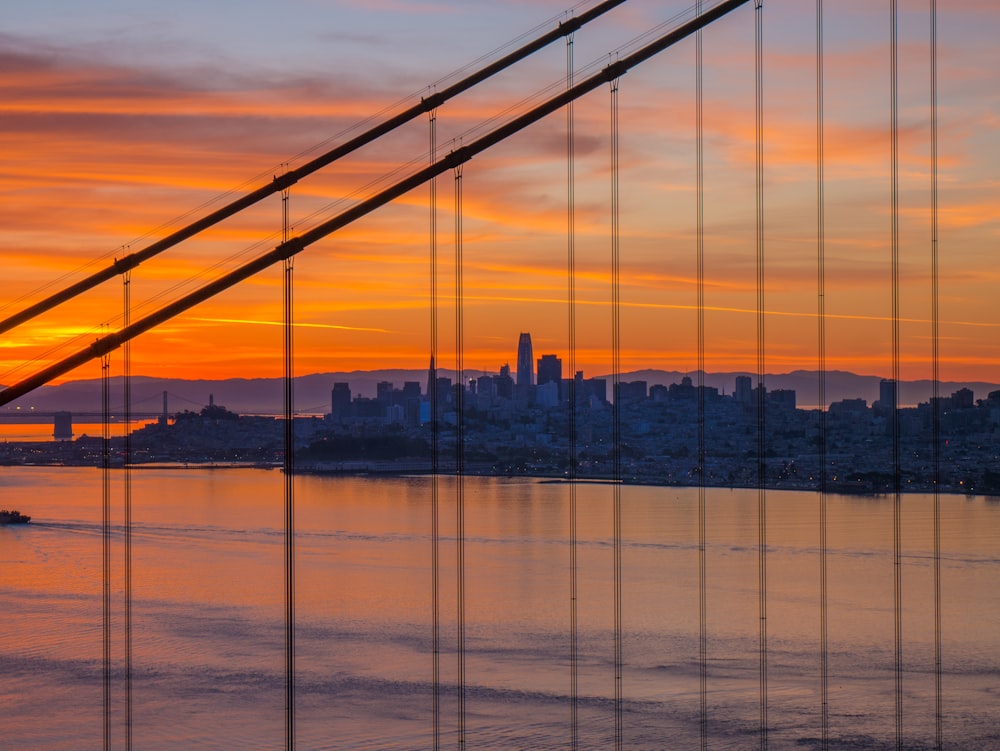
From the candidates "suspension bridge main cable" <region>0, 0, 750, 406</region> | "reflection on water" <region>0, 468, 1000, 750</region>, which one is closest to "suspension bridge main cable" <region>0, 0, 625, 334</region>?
"suspension bridge main cable" <region>0, 0, 750, 406</region>

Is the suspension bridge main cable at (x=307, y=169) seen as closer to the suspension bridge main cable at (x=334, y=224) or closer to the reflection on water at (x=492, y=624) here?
the suspension bridge main cable at (x=334, y=224)

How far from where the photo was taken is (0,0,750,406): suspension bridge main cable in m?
9.95

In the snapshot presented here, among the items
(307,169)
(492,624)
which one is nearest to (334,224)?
(307,169)

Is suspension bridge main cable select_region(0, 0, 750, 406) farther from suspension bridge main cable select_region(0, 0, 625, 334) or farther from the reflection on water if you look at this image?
the reflection on water

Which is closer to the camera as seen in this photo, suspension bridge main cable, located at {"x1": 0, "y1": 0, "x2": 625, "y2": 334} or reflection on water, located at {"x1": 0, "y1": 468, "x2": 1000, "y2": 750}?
suspension bridge main cable, located at {"x1": 0, "y1": 0, "x2": 625, "y2": 334}

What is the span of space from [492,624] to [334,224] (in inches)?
880

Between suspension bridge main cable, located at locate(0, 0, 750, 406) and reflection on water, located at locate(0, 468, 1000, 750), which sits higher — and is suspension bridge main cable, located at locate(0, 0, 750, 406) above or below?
above

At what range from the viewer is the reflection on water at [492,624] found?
24156mm

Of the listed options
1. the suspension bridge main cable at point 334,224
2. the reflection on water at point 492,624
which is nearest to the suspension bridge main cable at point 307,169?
the suspension bridge main cable at point 334,224

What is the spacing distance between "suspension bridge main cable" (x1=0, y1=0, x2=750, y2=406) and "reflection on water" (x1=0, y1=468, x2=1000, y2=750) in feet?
41.6

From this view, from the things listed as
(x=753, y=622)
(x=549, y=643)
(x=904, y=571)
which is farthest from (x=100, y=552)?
(x=904, y=571)

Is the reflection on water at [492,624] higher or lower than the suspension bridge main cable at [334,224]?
lower

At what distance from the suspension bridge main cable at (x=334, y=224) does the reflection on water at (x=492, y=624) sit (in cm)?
1267

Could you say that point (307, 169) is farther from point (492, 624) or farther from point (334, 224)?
point (492, 624)
